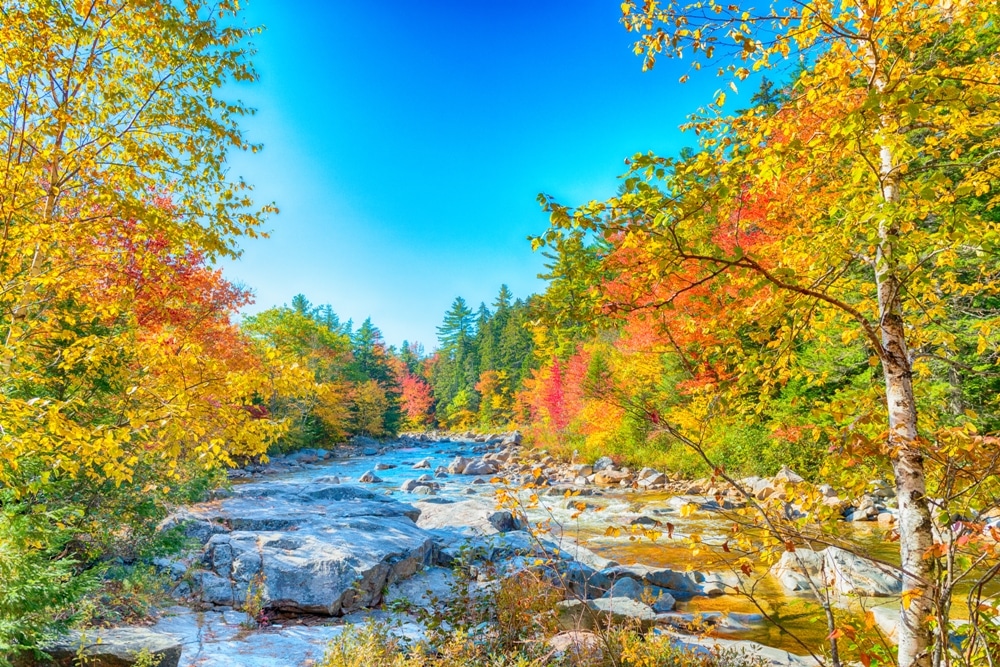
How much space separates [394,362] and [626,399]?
63.0m

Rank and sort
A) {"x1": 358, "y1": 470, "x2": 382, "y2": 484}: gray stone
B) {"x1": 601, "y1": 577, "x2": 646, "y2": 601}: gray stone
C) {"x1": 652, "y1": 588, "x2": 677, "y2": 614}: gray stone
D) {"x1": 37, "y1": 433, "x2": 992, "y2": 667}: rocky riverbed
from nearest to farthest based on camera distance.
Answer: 1. {"x1": 37, "y1": 433, "x2": 992, "y2": 667}: rocky riverbed
2. {"x1": 652, "y1": 588, "x2": 677, "y2": 614}: gray stone
3. {"x1": 601, "y1": 577, "x2": 646, "y2": 601}: gray stone
4. {"x1": 358, "y1": 470, "x2": 382, "y2": 484}: gray stone

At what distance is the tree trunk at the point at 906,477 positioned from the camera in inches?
102

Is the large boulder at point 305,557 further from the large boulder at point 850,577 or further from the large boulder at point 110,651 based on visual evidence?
the large boulder at point 850,577

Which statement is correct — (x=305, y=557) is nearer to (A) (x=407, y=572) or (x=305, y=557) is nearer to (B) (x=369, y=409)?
(A) (x=407, y=572)

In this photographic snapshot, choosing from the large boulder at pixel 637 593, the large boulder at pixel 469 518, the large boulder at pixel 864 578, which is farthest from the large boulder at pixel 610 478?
the large boulder at pixel 864 578

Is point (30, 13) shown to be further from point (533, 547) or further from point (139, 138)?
point (533, 547)

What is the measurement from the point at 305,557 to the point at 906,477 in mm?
6589

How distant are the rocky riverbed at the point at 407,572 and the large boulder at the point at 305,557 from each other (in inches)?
0.7

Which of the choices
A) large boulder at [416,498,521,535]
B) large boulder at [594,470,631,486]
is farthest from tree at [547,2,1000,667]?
large boulder at [594,470,631,486]

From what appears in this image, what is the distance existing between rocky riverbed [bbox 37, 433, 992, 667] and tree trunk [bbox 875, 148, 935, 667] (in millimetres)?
339

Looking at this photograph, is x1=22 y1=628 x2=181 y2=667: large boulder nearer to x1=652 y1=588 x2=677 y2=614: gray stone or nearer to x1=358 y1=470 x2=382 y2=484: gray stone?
x1=652 y1=588 x2=677 y2=614: gray stone

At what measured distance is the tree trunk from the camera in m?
2.58

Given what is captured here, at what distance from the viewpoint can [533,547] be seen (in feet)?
24.6

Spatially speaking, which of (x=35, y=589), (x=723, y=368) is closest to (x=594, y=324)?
(x=723, y=368)
